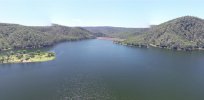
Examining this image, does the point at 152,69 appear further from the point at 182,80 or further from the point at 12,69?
the point at 12,69

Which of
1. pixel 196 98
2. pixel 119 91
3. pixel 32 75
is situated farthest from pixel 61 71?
pixel 196 98

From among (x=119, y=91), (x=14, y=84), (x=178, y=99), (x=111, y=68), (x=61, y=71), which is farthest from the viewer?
(x=111, y=68)

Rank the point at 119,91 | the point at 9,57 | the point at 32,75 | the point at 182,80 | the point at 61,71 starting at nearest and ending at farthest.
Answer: the point at 119,91, the point at 182,80, the point at 32,75, the point at 61,71, the point at 9,57

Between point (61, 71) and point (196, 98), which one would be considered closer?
point (196, 98)

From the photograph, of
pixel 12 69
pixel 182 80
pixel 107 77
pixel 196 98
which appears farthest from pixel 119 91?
pixel 12 69

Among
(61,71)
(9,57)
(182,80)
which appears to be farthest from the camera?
(9,57)

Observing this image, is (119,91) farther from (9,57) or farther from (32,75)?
(9,57)

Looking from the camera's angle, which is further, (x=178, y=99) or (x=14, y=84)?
(x=14, y=84)

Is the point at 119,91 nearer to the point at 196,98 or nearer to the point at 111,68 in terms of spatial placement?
the point at 196,98

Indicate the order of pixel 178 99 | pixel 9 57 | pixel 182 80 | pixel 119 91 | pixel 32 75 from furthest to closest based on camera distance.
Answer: pixel 9 57, pixel 32 75, pixel 182 80, pixel 119 91, pixel 178 99
